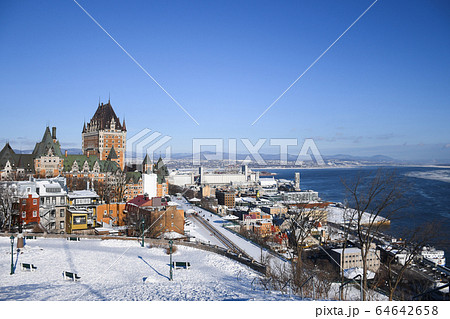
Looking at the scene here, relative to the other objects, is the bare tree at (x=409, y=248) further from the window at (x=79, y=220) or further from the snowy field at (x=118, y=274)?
the window at (x=79, y=220)

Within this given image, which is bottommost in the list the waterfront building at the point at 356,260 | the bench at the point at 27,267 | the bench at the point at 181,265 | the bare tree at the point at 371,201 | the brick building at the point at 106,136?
the waterfront building at the point at 356,260

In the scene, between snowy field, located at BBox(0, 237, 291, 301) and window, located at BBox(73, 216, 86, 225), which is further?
window, located at BBox(73, 216, 86, 225)

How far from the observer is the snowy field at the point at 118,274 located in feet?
17.5

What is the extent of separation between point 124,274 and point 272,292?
10.6 feet

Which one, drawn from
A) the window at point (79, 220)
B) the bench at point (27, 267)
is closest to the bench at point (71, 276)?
the bench at point (27, 267)

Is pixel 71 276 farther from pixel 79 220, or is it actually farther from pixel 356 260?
pixel 356 260

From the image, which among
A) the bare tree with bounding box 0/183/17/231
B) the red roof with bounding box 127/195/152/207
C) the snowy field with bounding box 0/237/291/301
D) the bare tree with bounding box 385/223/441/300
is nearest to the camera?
the snowy field with bounding box 0/237/291/301

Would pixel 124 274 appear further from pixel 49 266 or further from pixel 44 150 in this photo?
pixel 44 150

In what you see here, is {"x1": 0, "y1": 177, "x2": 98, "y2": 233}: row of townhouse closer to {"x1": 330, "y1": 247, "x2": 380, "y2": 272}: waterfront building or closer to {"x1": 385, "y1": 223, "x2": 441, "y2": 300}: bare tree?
{"x1": 385, "y1": 223, "x2": 441, "y2": 300}: bare tree

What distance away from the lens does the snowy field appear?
532 cm

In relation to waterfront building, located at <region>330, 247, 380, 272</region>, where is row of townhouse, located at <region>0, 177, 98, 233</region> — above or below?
above

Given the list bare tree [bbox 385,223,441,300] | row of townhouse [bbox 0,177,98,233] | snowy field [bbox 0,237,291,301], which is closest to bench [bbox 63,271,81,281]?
snowy field [bbox 0,237,291,301]

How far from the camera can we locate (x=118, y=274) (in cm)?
698

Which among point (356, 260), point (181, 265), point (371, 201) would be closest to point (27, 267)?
point (181, 265)
